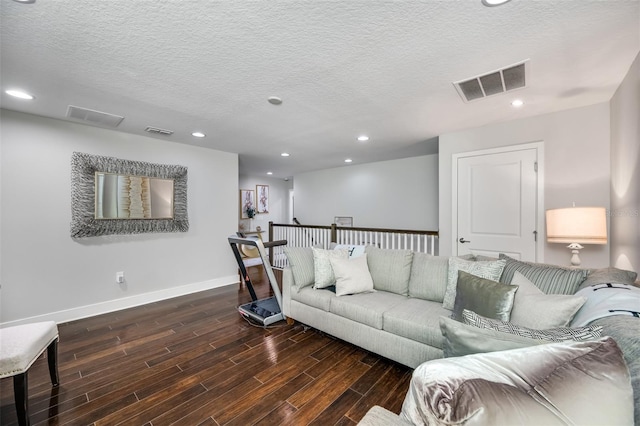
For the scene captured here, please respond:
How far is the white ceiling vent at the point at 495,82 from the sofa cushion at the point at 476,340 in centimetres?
203

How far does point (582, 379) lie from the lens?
68cm

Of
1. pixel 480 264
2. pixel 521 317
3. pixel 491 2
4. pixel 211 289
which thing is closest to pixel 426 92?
pixel 491 2

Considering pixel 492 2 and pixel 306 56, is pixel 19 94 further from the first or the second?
pixel 492 2

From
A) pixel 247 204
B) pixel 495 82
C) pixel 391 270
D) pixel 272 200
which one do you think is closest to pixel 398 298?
pixel 391 270

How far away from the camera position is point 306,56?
1803 millimetres

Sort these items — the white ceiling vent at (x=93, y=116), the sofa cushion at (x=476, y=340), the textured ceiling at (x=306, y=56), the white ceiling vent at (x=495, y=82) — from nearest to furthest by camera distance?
the sofa cushion at (x=476, y=340)
the textured ceiling at (x=306, y=56)
the white ceiling vent at (x=495, y=82)
the white ceiling vent at (x=93, y=116)

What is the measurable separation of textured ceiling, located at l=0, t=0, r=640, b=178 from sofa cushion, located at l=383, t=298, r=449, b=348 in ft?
6.44

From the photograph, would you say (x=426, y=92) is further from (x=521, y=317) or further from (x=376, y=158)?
(x=376, y=158)

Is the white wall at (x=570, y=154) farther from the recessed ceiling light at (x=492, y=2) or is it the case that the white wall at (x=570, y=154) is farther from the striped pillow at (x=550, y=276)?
the recessed ceiling light at (x=492, y=2)

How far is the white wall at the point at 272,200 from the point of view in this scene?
7672mm

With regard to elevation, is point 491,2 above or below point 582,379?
above

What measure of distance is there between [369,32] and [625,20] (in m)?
1.49

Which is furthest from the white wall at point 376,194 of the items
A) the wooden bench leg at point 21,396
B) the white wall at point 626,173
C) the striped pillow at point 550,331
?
the wooden bench leg at point 21,396

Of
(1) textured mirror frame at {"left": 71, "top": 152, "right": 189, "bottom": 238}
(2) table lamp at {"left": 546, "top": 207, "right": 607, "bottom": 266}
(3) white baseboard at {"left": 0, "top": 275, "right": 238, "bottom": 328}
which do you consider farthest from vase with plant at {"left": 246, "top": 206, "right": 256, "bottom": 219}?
(2) table lamp at {"left": 546, "top": 207, "right": 607, "bottom": 266}
